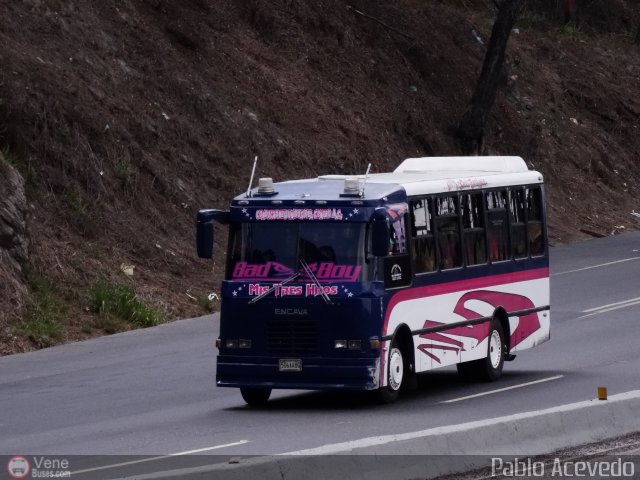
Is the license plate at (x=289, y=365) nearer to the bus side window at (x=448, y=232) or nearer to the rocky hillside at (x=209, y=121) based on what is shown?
the bus side window at (x=448, y=232)

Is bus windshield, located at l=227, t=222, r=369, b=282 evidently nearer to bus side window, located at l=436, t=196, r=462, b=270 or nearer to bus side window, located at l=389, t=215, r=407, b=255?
bus side window, located at l=389, t=215, r=407, b=255

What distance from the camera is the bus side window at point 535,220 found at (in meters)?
19.7

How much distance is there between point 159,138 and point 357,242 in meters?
16.7

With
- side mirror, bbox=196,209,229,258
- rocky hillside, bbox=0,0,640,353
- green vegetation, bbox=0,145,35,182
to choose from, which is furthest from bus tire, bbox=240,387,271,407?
green vegetation, bbox=0,145,35,182

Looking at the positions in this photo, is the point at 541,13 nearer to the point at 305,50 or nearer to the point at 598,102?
the point at 598,102

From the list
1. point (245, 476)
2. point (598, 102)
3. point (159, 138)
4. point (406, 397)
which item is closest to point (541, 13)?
point (598, 102)

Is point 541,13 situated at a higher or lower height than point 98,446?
higher

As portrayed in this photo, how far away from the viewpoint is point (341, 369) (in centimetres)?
1577

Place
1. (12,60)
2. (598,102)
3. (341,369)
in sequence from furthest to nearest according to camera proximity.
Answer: (598,102) < (12,60) < (341,369)

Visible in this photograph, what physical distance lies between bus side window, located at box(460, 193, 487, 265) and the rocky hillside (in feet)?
27.5

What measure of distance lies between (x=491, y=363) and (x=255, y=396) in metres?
3.46

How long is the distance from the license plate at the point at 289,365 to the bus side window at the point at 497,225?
3.78 meters

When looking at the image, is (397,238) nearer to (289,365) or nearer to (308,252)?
(308,252)

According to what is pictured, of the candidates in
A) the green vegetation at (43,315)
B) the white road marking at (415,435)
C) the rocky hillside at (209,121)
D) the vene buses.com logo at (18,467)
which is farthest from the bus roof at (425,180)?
the rocky hillside at (209,121)
